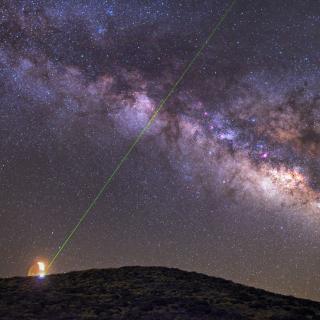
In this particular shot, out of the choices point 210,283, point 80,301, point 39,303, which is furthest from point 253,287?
point 39,303

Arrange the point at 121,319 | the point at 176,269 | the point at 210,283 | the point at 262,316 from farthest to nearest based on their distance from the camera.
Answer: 1. the point at 176,269
2. the point at 210,283
3. the point at 262,316
4. the point at 121,319

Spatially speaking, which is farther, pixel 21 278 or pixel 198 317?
pixel 21 278

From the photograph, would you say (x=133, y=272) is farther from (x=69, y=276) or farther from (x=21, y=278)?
(x=21, y=278)

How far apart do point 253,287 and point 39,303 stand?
789cm

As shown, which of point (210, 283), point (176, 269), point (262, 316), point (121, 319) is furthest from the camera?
point (176, 269)

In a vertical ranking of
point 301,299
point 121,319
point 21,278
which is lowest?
point 121,319

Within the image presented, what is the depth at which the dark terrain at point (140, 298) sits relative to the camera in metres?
12.6

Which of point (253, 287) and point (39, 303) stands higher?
point (253, 287)

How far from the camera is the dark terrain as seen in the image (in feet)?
41.3

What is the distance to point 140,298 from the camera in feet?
45.2

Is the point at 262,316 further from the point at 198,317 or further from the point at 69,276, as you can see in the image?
the point at 69,276

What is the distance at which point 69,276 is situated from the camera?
16.6m

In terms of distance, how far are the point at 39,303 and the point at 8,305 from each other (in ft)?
2.94

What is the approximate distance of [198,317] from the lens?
12.5 metres
